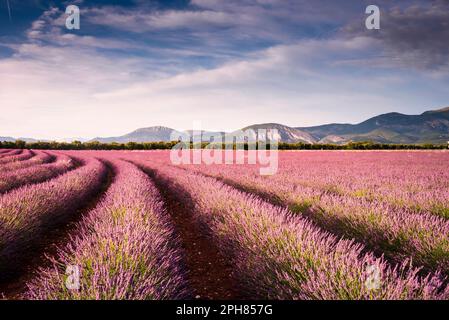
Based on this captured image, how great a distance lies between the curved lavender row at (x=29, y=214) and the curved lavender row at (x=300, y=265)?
114 inches

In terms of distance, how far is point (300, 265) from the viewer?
2699mm

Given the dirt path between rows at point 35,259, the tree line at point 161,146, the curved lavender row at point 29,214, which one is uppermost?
→ the tree line at point 161,146

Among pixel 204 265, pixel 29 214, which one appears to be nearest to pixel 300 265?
pixel 204 265

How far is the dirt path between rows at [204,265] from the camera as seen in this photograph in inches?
126

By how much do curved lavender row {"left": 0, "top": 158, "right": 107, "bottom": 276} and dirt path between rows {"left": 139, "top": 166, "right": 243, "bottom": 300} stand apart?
239 centimetres

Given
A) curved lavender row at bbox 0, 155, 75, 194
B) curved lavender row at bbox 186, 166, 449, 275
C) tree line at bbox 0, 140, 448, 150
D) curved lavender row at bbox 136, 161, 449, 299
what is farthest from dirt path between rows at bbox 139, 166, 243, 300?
tree line at bbox 0, 140, 448, 150

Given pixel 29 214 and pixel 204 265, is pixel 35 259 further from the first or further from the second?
pixel 204 265

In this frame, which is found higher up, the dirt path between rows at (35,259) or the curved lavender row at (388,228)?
the curved lavender row at (388,228)

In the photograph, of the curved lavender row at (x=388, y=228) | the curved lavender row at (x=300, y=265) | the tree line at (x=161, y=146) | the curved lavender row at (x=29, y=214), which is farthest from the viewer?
the tree line at (x=161, y=146)

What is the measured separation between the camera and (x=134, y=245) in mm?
2820

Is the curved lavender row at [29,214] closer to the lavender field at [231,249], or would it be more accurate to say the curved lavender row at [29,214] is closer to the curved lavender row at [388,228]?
the lavender field at [231,249]

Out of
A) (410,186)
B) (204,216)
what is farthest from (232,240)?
(410,186)

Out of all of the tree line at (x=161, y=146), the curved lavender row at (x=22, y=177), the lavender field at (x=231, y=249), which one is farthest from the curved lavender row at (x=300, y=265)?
the tree line at (x=161, y=146)
